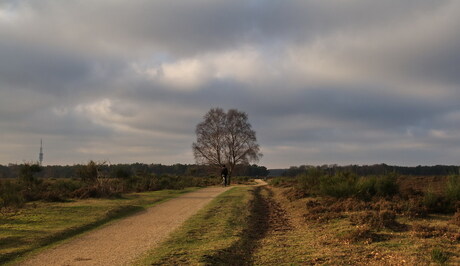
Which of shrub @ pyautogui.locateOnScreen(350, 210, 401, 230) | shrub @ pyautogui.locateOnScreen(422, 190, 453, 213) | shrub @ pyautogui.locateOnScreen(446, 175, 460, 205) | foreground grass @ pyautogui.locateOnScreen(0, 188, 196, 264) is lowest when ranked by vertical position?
foreground grass @ pyautogui.locateOnScreen(0, 188, 196, 264)

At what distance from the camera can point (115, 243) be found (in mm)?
10148

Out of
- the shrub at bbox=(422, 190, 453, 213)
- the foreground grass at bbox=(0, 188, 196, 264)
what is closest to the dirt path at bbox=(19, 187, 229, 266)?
the foreground grass at bbox=(0, 188, 196, 264)

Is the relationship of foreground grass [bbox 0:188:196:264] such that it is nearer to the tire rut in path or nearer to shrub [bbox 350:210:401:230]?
the tire rut in path

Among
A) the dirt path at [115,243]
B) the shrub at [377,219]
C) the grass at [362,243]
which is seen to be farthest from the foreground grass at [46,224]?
A: the shrub at [377,219]

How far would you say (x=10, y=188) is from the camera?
21922 millimetres

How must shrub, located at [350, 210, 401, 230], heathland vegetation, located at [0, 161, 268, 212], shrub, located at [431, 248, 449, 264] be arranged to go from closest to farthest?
1. shrub, located at [431, 248, 449, 264]
2. shrub, located at [350, 210, 401, 230]
3. heathland vegetation, located at [0, 161, 268, 212]

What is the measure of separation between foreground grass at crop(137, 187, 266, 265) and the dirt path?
47 centimetres

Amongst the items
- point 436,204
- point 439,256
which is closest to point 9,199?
point 439,256

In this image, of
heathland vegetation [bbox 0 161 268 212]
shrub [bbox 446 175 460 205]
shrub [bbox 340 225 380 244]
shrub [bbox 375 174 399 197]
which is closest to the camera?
shrub [bbox 340 225 380 244]

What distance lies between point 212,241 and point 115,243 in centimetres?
253

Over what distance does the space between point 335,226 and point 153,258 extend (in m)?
6.01

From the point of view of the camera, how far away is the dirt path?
840cm

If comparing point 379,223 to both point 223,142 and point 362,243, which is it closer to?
point 362,243

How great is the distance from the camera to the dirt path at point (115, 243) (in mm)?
8398
